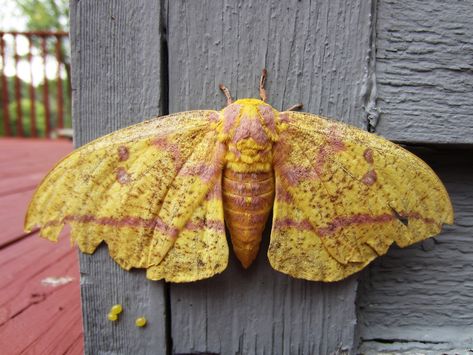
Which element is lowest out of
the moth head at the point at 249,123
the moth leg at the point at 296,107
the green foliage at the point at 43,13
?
the moth head at the point at 249,123

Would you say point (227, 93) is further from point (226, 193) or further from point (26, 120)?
point (26, 120)

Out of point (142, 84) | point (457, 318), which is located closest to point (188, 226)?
point (142, 84)

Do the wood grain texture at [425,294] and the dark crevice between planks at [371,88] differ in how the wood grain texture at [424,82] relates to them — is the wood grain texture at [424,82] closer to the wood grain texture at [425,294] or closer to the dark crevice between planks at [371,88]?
the dark crevice between planks at [371,88]

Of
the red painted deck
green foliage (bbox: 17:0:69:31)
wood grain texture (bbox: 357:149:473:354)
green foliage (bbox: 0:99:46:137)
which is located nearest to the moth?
wood grain texture (bbox: 357:149:473:354)

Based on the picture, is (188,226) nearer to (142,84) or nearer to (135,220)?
(135,220)

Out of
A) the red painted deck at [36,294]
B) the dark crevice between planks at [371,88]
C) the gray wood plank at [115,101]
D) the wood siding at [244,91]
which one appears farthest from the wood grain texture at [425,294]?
the red painted deck at [36,294]

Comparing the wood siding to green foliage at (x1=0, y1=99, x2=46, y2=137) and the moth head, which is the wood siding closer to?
the moth head
